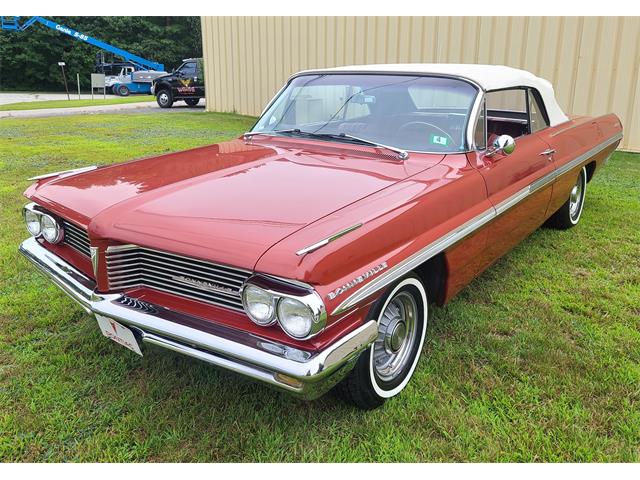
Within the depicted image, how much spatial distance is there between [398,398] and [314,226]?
3.30 feet

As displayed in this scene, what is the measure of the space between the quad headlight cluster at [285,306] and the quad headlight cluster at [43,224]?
1412mm

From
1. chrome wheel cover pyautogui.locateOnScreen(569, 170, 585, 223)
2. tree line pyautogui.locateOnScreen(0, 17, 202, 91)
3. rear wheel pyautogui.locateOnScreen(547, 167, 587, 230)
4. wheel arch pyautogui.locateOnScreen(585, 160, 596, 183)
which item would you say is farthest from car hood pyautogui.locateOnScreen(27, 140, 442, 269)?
tree line pyautogui.locateOnScreen(0, 17, 202, 91)

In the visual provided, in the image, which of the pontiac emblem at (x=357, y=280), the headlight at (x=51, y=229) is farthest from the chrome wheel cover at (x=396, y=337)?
the headlight at (x=51, y=229)

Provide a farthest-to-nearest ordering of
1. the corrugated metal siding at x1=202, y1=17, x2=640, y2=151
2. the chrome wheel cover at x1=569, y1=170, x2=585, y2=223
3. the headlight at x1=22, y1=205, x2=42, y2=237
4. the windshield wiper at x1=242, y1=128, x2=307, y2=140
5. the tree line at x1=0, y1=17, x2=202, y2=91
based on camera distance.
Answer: the tree line at x1=0, y1=17, x2=202, y2=91
the corrugated metal siding at x1=202, y1=17, x2=640, y2=151
the chrome wheel cover at x1=569, y1=170, x2=585, y2=223
the windshield wiper at x1=242, y1=128, x2=307, y2=140
the headlight at x1=22, y1=205, x2=42, y2=237

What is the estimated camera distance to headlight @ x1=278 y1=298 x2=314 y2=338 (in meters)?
1.95

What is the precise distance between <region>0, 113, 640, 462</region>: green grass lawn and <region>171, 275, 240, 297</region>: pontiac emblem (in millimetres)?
307

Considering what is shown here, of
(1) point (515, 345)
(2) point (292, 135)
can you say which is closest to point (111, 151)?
(2) point (292, 135)

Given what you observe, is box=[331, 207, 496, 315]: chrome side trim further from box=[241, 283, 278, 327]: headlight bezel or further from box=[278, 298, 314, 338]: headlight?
box=[241, 283, 278, 327]: headlight bezel

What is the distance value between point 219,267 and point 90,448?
Result: 955mm

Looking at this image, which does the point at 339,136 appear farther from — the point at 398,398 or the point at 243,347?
the point at 243,347

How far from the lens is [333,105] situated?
360 cm

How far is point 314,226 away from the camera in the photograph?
214cm

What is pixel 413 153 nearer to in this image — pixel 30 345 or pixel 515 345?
pixel 515 345

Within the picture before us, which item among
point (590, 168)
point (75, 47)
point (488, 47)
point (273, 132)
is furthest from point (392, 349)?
point (75, 47)
